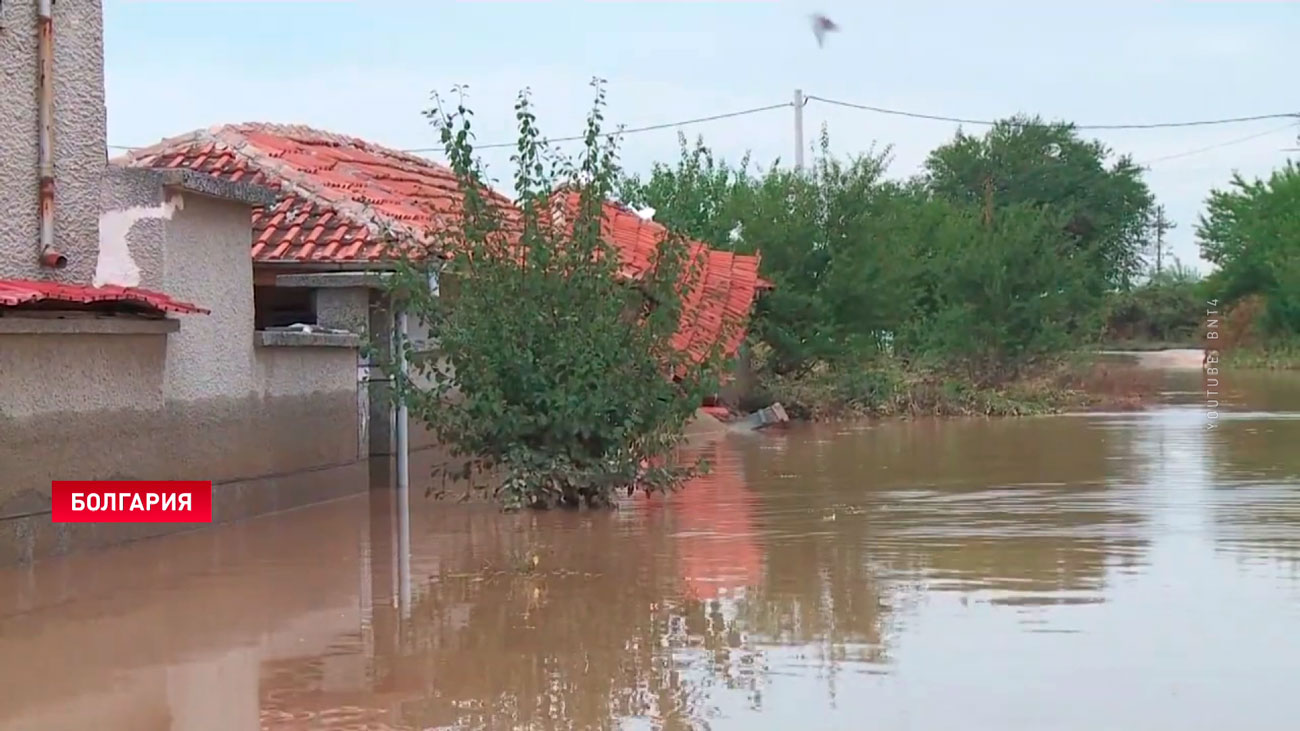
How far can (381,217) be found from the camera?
1781 cm

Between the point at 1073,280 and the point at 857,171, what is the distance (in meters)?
6.58

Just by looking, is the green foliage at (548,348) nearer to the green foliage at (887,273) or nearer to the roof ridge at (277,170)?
the roof ridge at (277,170)

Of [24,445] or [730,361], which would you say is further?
[730,361]

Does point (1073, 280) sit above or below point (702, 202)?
below

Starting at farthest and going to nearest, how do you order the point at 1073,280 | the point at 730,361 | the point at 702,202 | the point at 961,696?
the point at 702,202 → the point at 1073,280 → the point at 730,361 → the point at 961,696

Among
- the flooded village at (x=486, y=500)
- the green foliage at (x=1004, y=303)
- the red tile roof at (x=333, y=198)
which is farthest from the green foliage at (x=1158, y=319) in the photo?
the red tile roof at (x=333, y=198)

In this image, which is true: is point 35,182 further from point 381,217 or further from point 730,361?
point 730,361

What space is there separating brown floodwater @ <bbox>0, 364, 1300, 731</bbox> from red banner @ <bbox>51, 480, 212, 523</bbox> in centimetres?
33

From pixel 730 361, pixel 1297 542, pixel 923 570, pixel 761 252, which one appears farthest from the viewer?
pixel 761 252

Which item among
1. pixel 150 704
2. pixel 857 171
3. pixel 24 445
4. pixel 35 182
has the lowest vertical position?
pixel 150 704

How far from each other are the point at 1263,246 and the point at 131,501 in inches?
2222

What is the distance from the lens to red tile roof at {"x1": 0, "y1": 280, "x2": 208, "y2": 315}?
37.0 feet

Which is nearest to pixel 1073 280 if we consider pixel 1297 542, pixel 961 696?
pixel 1297 542

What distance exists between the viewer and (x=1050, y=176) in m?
72.1
